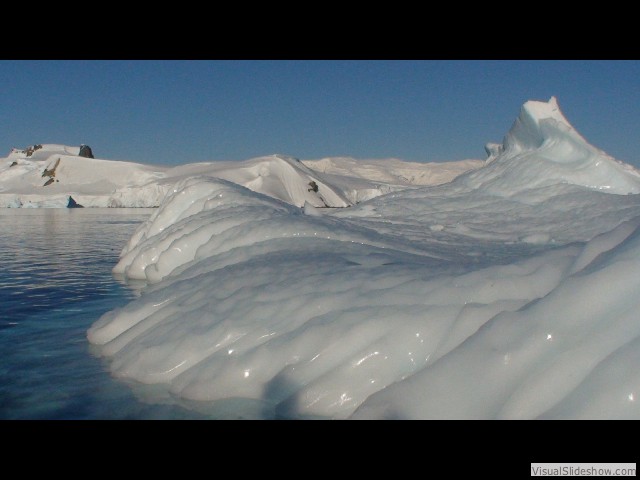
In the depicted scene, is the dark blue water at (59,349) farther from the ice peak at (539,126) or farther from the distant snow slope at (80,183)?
the distant snow slope at (80,183)

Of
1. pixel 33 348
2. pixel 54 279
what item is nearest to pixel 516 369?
pixel 33 348

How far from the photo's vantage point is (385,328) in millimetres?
2406

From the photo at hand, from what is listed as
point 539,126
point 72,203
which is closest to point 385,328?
point 539,126

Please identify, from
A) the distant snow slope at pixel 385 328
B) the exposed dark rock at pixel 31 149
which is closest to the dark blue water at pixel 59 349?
the distant snow slope at pixel 385 328

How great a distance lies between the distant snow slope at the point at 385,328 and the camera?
1.66m

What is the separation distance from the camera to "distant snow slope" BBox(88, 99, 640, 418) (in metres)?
1.66

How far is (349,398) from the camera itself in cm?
221

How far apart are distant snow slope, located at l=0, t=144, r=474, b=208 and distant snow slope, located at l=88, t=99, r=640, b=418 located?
1688 inches

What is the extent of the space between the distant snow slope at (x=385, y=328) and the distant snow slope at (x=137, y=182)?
4288cm

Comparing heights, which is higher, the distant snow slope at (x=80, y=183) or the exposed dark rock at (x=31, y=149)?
the exposed dark rock at (x=31, y=149)

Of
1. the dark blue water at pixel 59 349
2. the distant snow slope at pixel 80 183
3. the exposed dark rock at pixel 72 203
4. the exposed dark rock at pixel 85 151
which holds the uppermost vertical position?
the exposed dark rock at pixel 85 151

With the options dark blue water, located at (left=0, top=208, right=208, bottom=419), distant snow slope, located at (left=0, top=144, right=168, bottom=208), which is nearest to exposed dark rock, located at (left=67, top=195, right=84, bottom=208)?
distant snow slope, located at (left=0, top=144, right=168, bottom=208)
